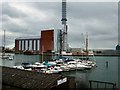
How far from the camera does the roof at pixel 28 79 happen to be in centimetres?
805

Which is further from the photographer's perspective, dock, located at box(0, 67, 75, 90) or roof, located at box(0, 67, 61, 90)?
roof, located at box(0, 67, 61, 90)

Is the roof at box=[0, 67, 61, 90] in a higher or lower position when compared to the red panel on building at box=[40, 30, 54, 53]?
lower

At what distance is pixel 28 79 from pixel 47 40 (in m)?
73.1

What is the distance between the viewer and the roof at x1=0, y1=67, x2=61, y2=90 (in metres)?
8.05

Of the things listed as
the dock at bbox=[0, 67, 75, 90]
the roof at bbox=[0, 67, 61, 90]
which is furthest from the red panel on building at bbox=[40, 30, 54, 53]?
the dock at bbox=[0, 67, 75, 90]

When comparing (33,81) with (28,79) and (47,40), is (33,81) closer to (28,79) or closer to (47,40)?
(28,79)

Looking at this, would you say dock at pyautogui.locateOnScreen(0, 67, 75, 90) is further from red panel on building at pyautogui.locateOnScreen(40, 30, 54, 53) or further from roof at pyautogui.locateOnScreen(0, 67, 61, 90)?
red panel on building at pyautogui.locateOnScreen(40, 30, 54, 53)

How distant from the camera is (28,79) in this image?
29.2 ft

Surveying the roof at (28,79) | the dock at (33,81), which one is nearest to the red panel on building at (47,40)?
the roof at (28,79)

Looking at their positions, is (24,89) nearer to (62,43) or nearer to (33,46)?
(62,43)

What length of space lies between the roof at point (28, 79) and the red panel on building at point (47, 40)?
69.2m

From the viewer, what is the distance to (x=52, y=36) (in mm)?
79125

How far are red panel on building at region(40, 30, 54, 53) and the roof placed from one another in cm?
6918

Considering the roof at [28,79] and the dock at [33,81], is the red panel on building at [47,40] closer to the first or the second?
the roof at [28,79]
